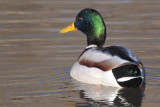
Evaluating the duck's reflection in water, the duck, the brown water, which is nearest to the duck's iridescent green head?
the duck

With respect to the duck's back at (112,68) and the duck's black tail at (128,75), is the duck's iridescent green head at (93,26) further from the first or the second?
the duck's black tail at (128,75)

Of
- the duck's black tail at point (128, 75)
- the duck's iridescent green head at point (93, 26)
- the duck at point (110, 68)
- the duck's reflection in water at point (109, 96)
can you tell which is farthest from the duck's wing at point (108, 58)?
the duck's iridescent green head at point (93, 26)

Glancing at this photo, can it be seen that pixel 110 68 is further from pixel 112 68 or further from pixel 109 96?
pixel 109 96

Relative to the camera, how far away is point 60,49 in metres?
12.4

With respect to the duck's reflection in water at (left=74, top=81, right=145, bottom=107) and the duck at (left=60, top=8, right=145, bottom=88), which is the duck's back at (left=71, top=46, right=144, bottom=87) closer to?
the duck at (left=60, top=8, right=145, bottom=88)

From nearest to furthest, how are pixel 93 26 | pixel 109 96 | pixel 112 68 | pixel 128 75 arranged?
pixel 109 96 < pixel 128 75 < pixel 112 68 < pixel 93 26

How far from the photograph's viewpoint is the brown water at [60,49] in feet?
29.0

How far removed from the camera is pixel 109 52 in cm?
958

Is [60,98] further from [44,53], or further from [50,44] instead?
[50,44]

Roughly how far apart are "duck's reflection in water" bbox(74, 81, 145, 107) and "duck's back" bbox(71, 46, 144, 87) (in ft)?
0.36

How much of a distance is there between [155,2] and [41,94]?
10.0 m

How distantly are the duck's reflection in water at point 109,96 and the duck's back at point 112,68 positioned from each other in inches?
4.3

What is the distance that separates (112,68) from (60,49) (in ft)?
10.5

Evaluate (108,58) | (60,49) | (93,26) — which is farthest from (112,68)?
(60,49)
